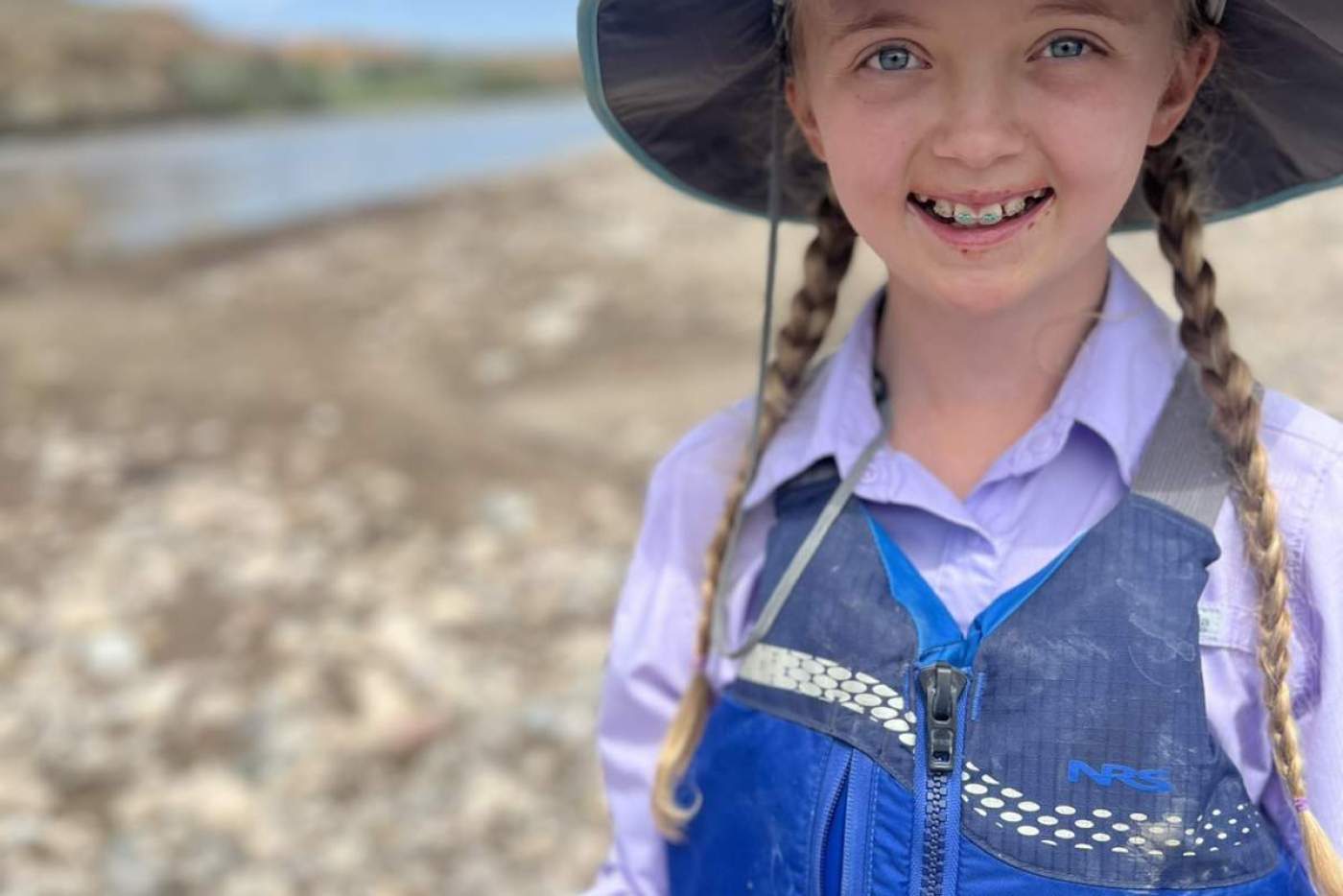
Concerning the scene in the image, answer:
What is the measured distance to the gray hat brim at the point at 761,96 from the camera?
158 centimetres

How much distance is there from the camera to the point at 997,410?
5.39ft

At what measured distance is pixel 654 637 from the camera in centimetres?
183

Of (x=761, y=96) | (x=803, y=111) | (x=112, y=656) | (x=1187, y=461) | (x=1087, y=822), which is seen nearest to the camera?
(x=1087, y=822)

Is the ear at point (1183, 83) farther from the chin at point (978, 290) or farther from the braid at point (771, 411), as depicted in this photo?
the braid at point (771, 411)

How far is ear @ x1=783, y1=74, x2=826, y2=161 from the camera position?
1685 mm

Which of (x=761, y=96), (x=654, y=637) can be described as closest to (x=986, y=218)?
(x=761, y=96)

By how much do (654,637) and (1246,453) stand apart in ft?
2.36

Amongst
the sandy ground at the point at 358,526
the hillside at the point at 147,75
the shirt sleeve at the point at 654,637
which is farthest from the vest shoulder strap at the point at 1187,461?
the hillside at the point at 147,75

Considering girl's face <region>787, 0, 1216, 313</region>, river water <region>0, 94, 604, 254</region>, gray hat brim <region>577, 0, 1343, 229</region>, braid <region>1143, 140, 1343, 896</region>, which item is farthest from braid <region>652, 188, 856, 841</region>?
river water <region>0, 94, 604, 254</region>

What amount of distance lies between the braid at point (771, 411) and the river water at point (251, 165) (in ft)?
32.5

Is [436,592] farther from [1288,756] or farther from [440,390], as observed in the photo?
[1288,756]

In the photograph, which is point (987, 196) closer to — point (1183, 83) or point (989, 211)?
point (989, 211)

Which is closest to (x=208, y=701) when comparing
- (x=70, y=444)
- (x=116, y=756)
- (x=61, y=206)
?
(x=116, y=756)

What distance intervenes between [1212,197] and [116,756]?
10.9 feet
